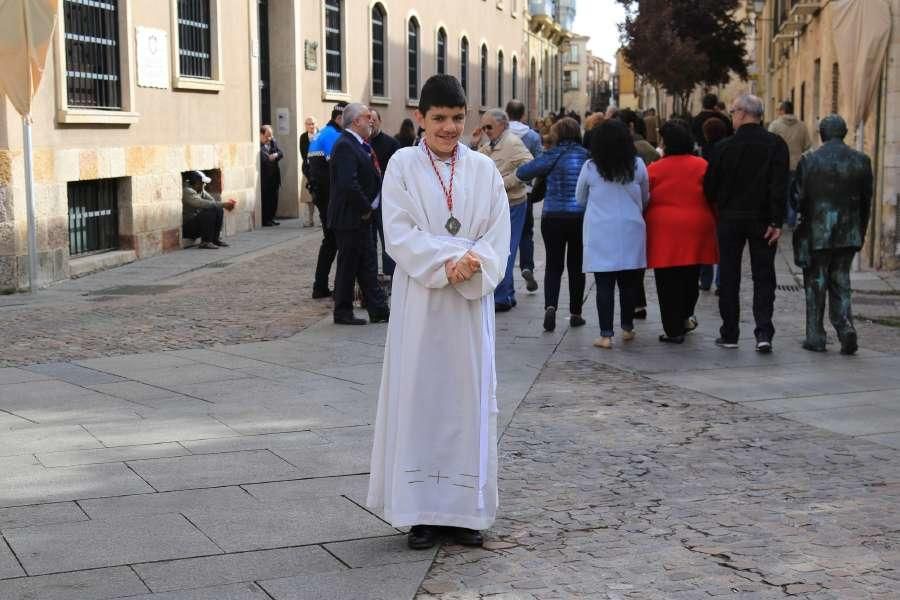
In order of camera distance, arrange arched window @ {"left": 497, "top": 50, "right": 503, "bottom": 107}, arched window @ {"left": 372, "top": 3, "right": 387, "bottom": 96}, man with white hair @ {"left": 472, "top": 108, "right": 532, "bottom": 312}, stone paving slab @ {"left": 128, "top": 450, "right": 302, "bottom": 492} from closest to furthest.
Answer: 1. stone paving slab @ {"left": 128, "top": 450, "right": 302, "bottom": 492}
2. man with white hair @ {"left": 472, "top": 108, "right": 532, "bottom": 312}
3. arched window @ {"left": 372, "top": 3, "right": 387, "bottom": 96}
4. arched window @ {"left": 497, "top": 50, "right": 503, "bottom": 107}

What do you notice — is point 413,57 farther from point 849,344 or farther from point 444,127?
point 444,127

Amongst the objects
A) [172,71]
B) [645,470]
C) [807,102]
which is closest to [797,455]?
[645,470]

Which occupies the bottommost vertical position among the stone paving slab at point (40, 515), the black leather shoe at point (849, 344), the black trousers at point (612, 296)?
the stone paving slab at point (40, 515)

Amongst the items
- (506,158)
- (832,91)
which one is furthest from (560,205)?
(832,91)

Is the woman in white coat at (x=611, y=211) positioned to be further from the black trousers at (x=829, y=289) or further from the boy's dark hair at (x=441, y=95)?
the boy's dark hair at (x=441, y=95)

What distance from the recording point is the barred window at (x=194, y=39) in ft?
55.9

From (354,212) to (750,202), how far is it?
10.3ft

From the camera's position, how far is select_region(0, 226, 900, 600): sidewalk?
180 inches

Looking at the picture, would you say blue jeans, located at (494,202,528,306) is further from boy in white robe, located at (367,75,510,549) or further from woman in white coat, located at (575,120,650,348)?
boy in white robe, located at (367,75,510,549)

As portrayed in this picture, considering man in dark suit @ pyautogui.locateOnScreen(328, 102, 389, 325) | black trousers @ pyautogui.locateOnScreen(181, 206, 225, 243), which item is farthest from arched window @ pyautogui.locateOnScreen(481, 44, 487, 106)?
man in dark suit @ pyautogui.locateOnScreen(328, 102, 389, 325)

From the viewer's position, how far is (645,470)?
19.6ft

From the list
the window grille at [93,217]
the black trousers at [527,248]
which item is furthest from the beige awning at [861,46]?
the window grille at [93,217]

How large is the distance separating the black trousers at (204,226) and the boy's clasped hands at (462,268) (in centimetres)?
1239

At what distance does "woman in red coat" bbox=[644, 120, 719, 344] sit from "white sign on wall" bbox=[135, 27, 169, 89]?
26.4ft
